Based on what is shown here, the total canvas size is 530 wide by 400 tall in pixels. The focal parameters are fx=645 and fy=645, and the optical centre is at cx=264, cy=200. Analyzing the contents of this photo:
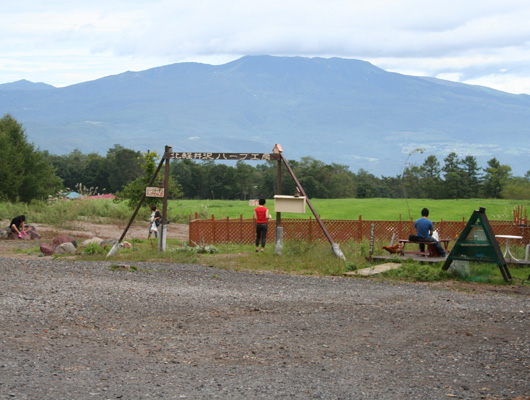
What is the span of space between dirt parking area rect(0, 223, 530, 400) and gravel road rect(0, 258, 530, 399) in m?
0.02

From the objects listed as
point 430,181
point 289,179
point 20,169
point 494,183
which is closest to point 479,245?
point 20,169

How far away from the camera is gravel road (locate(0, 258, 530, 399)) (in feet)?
19.7

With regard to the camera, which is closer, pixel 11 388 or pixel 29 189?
pixel 11 388

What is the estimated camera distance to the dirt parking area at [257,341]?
6.01 metres

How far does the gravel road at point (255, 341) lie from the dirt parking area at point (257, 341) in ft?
0.06

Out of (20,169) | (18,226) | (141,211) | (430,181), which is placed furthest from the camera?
(430,181)

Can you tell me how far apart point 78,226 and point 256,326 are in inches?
1001

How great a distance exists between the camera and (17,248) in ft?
72.6

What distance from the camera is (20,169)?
4953 centimetres

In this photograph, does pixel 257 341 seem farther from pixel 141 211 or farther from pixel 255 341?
pixel 141 211

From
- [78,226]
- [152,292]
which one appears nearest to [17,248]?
[78,226]

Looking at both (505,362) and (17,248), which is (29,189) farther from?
(505,362)

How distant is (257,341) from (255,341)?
1.0 inches

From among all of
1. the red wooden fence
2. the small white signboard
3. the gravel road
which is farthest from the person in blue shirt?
the red wooden fence
